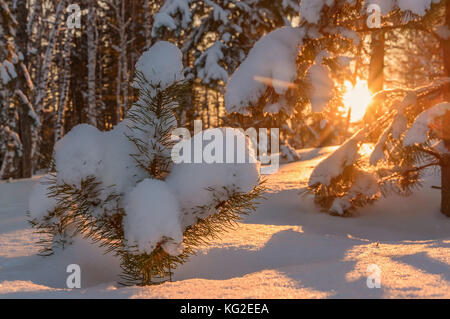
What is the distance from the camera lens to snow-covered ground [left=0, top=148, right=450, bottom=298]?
2055mm

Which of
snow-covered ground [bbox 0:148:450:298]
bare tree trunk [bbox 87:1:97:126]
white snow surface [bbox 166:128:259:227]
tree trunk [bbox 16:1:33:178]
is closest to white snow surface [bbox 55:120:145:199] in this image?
white snow surface [bbox 166:128:259:227]

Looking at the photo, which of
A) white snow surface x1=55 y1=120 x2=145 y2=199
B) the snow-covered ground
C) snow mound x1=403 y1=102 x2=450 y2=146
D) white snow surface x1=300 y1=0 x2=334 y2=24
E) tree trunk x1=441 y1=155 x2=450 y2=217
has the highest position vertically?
white snow surface x1=300 y1=0 x2=334 y2=24

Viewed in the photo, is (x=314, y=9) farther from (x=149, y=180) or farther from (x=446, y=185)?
(x=149, y=180)

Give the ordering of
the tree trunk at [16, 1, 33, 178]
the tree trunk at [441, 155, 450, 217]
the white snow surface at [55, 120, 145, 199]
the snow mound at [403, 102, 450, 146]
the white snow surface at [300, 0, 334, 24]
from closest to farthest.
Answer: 1. the white snow surface at [55, 120, 145, 199]
2. the snow mound at [403, 102, 450, 146]
3. the white snow surface at [300, 0, 334, 24]
4. the tree trunk at [441, 155, 450, 217]
5. the tree trunk at [16, 1, 33, 178]

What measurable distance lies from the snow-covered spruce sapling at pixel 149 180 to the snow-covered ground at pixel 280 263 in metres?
0.32

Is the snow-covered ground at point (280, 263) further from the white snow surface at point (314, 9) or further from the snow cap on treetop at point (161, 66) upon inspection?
the white snow surface at point (314, 9)

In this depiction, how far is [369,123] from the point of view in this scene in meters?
5.98

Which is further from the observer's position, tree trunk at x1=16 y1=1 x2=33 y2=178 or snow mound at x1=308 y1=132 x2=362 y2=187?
tree trunk at x1=16 y1=1 x2=33 y2=178

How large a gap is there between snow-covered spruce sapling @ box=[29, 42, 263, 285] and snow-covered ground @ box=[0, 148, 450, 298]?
32 cm

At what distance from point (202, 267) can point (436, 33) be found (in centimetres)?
503

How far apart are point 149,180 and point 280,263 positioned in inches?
54.2

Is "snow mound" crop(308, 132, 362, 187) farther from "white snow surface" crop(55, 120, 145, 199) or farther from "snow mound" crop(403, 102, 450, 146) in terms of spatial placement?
"white snow surface" crop(55, 120, 145, 199)

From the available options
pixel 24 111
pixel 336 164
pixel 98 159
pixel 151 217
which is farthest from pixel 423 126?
pixel 24 111

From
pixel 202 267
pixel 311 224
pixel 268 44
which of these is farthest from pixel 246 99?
pixel 202 267
